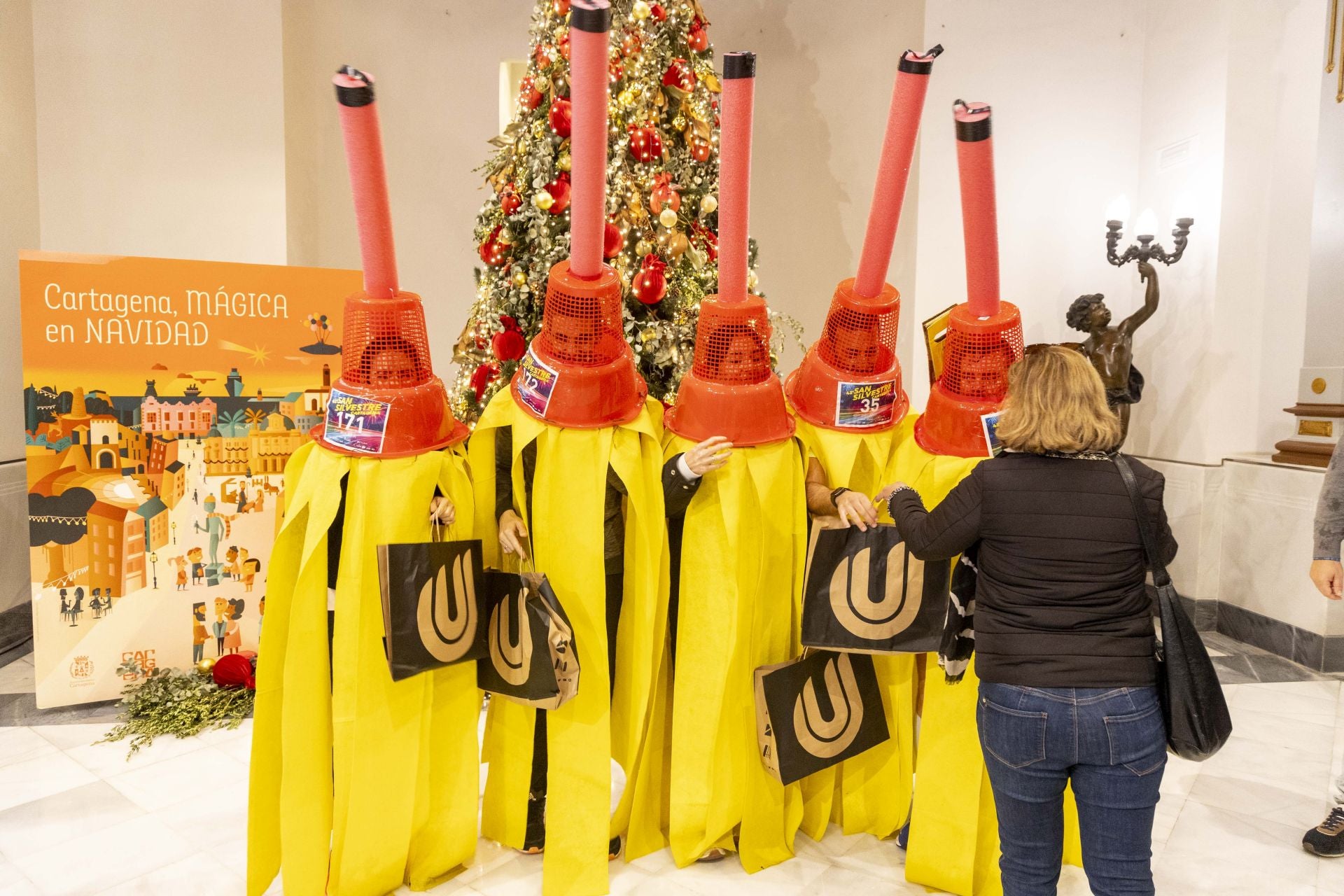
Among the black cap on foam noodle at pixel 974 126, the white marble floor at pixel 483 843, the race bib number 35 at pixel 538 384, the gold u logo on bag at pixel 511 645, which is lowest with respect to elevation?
the white marble floor at pixel 483 843

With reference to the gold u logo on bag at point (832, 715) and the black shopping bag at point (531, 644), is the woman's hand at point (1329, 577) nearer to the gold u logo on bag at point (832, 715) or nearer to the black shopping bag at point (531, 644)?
the gold u logo on bag at point (832, 715)

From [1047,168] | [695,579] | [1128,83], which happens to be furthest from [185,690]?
[1128,83]

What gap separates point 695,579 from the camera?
205 centimetres

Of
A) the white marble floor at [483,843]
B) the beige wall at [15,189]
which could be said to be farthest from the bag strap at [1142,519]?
the beige wall at [15,189]

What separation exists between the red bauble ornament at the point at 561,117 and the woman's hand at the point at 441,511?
142cm

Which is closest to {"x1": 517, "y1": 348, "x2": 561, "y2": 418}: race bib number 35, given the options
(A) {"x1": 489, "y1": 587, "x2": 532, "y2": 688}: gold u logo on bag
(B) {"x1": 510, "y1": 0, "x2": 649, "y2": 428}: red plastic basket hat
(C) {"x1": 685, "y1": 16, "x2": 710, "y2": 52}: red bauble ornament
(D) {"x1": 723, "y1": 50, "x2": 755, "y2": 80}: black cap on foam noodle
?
(B) {"x1": 510, "y1": 0, "x2": 649, "y2": 428}: red plastic basket hat

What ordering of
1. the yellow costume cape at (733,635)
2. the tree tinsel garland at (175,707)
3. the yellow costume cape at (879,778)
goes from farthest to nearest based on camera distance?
the tree tinsel garland at (175,707), the yellow costume cape at (879,778), the yellow costume cape at (733,635)

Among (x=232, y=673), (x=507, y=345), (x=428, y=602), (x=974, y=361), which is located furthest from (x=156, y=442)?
(x=974, y=361)

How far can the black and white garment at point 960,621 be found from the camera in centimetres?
175

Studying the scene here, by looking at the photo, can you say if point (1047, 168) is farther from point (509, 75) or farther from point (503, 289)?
point (503, 289)

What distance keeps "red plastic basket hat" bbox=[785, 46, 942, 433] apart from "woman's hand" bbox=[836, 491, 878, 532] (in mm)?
203

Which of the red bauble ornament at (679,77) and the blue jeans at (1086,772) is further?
the red bauble ornament at (679,77)

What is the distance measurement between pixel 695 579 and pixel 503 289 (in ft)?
4.44

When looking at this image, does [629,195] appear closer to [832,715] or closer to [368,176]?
[368,176]
